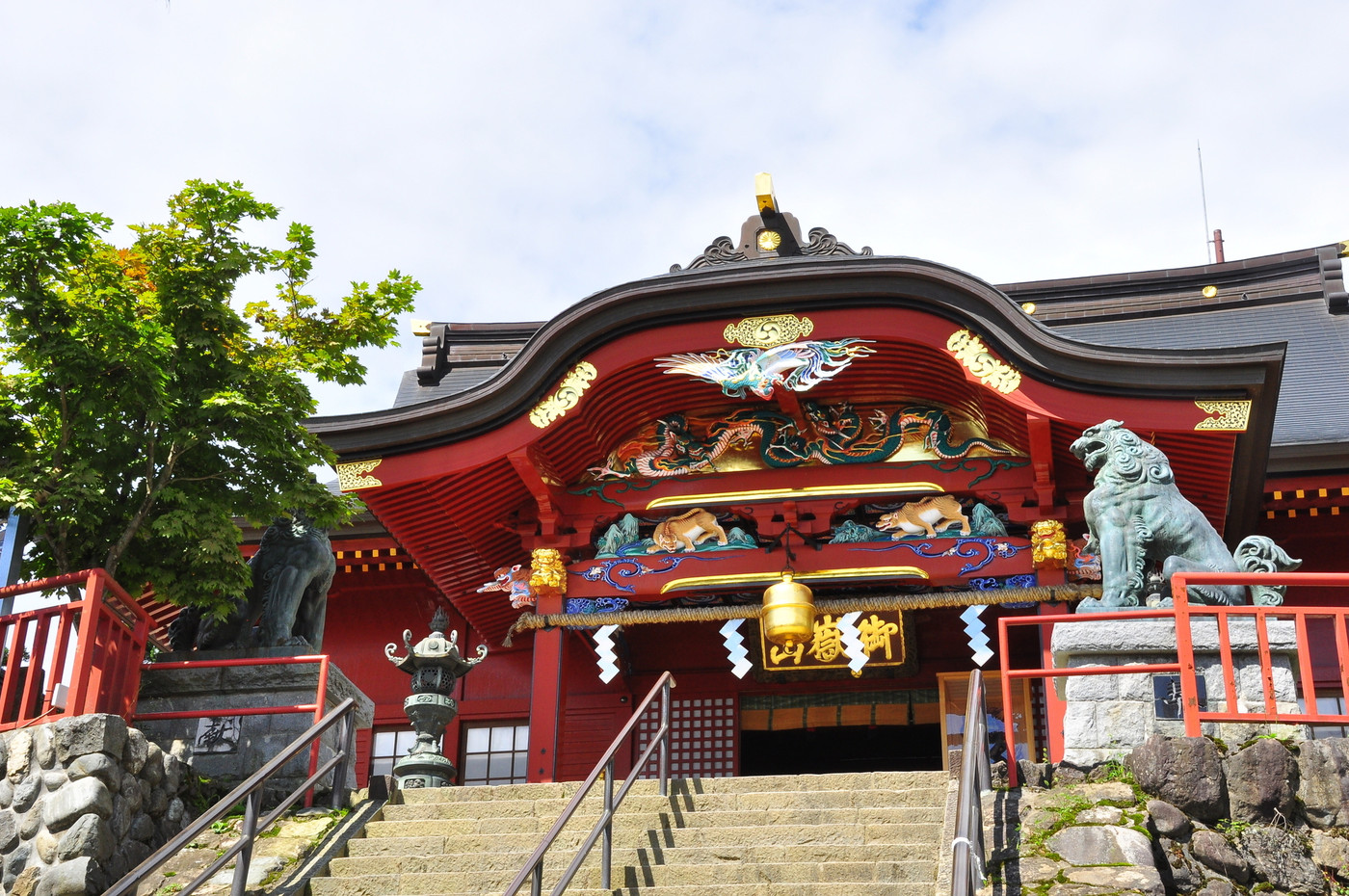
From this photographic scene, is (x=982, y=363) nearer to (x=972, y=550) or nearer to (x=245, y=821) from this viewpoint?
(x=972, y=550)

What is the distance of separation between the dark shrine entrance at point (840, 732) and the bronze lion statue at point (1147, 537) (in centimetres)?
466

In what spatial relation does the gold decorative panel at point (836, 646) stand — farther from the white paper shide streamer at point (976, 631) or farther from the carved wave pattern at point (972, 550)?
the white paper shide streamer at point (976, 631)

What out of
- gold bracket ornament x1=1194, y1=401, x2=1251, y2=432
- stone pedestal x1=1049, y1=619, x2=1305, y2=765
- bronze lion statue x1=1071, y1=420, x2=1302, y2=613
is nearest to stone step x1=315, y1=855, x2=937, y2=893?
stone pedestal x1=1049, y1=619, x2=1305, y2=765

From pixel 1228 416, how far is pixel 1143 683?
145 inches

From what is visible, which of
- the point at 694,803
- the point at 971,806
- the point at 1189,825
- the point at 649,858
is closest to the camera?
the point at 971,806

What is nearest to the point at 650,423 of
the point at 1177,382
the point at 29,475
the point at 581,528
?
the point at 581,528

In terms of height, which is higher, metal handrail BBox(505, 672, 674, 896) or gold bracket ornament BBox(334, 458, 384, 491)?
gold bracket ornament BBox(334, 458, 384, 491)

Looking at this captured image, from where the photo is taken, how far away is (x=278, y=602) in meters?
11.6

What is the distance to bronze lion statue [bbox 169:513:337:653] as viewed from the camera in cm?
1155

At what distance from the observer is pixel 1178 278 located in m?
17.8

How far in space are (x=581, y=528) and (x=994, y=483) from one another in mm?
3832

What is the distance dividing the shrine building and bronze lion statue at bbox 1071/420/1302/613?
5.53 ft

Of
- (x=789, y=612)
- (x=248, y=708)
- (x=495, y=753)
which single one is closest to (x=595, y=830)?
(x=248, y=708)

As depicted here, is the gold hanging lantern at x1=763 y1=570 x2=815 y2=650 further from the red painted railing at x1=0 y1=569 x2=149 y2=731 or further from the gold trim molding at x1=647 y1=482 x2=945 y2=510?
the red painted railing at x1=0 y1=569 x2=149 y2=731
